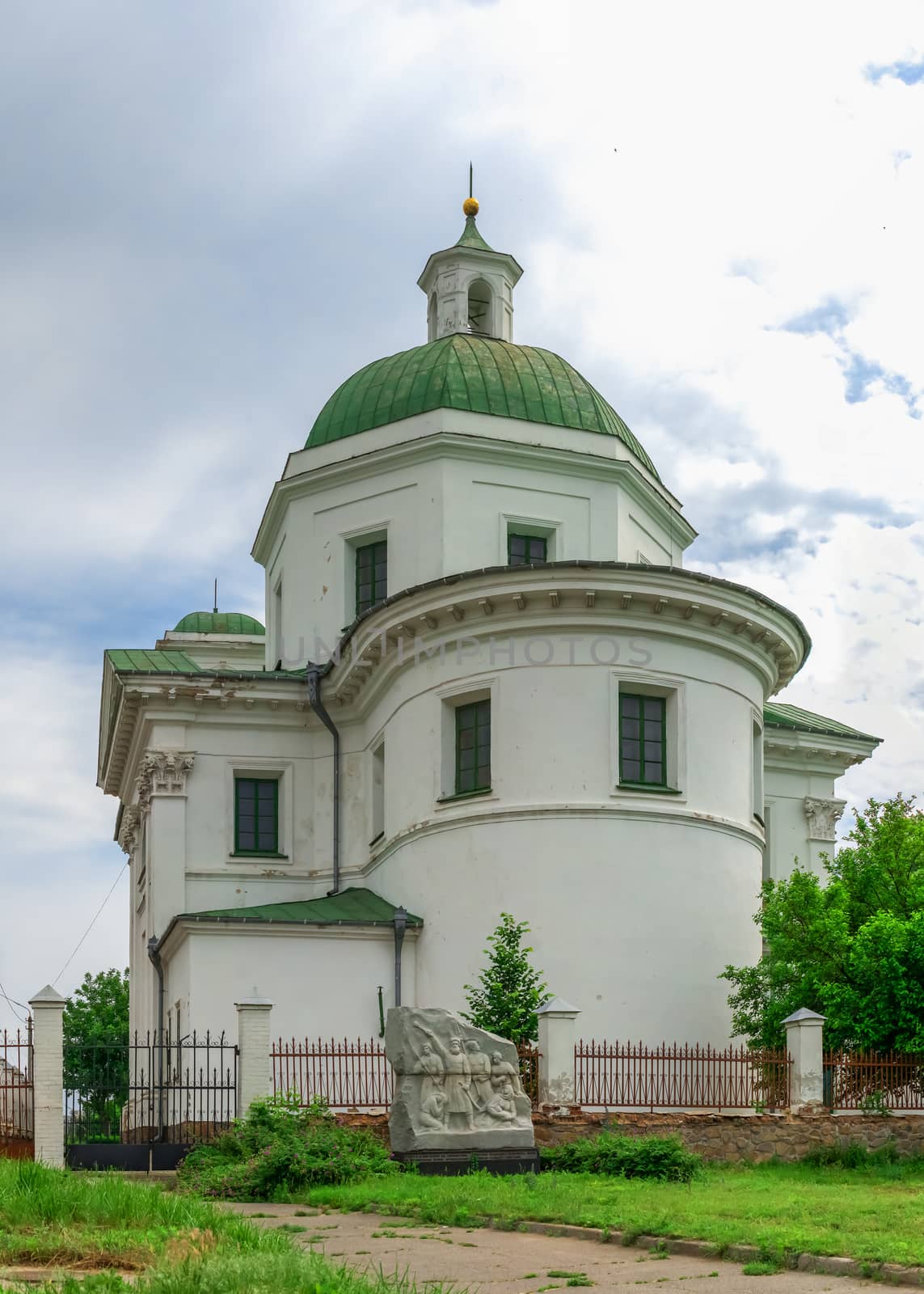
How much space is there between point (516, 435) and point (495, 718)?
7.56m

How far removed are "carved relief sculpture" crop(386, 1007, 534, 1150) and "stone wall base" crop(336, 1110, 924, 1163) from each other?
1496 mm

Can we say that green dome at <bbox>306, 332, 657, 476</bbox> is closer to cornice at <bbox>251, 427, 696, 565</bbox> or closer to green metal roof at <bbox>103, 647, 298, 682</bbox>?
cornice at <bbox>251, 427, 696, 565</bbox>

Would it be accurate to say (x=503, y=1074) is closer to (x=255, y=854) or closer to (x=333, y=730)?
(x=255, y=854)

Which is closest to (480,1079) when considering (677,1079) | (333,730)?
(677,1079)

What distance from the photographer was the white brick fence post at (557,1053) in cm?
2125

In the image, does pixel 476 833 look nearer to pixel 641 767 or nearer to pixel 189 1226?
pixel 641 767

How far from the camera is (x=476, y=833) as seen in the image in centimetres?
2547

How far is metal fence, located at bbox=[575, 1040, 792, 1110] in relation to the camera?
21797 millimetres

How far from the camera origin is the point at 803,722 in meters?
33.8

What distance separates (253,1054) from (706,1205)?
829cm

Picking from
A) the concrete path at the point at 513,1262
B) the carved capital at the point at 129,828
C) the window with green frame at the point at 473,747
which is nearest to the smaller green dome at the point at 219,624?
the carved capital at the point at 129,828

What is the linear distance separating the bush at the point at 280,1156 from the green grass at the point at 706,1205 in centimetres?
44

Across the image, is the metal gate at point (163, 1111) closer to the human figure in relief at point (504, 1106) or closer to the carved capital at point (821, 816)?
the human figure in relief at point (504, 1106)

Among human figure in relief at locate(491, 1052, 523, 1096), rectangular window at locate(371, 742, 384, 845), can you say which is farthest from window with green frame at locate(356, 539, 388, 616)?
human figure in relief at locate(491, 1052, 523, 1096)
